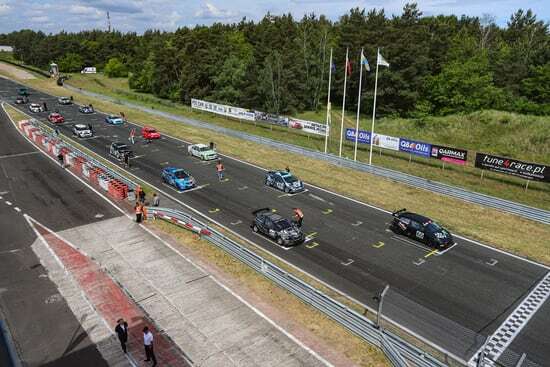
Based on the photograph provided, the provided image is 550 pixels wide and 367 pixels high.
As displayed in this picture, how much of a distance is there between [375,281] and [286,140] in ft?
117

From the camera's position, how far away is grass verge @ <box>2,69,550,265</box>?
80.8 feet

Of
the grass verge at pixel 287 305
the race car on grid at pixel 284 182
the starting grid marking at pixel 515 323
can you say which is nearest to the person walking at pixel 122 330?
the grass verge at pixel 287 305

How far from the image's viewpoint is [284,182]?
32.5 m

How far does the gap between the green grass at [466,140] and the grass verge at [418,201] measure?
16.5ft

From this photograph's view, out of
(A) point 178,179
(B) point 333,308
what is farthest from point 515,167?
(A) point 178,179

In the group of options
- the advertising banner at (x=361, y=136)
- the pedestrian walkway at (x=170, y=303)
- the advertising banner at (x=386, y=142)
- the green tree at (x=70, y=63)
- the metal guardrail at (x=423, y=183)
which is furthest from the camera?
the green tree at (x=70, y=63)

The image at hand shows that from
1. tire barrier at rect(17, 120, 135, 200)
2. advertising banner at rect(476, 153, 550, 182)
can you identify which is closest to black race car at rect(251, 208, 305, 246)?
tire barrier at rect(17, 120, 135, 200)

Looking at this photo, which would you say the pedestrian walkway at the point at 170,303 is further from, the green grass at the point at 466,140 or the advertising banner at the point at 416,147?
the advertising banner at the point at 416,147

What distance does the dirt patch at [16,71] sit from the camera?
4950 inches

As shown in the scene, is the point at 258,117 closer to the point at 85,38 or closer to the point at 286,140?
the point at 286,140

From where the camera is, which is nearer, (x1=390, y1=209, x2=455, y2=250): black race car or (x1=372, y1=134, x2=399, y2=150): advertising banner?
(x1=390, y1=209, x2=455, y2=250): black race car

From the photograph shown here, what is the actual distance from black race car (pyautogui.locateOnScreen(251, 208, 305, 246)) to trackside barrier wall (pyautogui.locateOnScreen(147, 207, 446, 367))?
3238mm

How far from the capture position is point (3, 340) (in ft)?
48.6

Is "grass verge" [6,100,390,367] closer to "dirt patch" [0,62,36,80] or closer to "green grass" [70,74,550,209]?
"green grass" [70,74,550,209]
